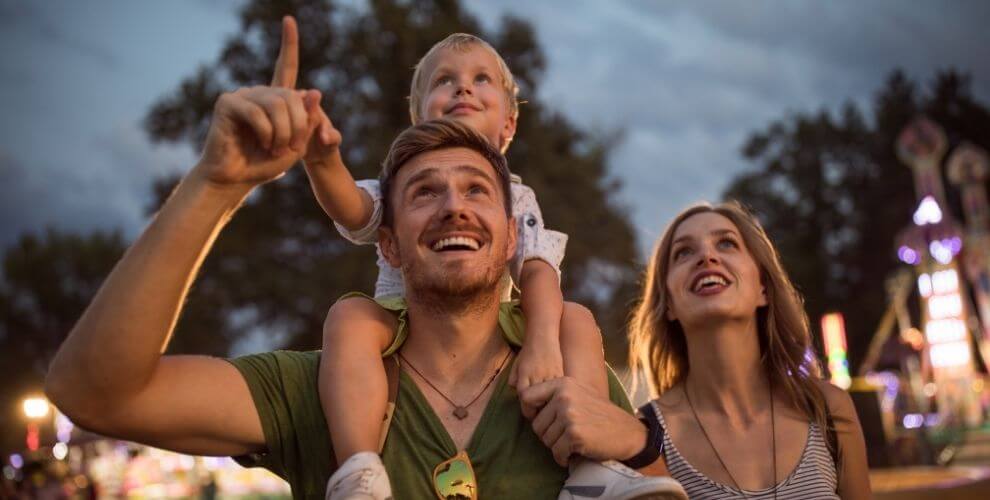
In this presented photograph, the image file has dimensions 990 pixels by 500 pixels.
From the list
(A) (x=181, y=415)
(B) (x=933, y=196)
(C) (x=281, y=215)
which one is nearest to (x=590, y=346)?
(A) (x=181, y=415)

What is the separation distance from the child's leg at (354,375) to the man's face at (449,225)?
0.51 ft

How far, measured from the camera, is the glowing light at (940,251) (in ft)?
94.6

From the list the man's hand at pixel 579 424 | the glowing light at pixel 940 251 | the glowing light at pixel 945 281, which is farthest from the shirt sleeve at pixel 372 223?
the glowing light at pixel 940 251

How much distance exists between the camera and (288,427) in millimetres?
2367

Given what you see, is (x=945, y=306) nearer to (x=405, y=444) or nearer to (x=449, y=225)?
(x=449, y=225)

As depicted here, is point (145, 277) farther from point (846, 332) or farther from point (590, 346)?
point (846, 332)

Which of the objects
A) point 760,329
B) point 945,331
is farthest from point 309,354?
point 945,331

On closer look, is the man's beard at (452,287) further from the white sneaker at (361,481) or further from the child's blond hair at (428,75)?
the child's blond hair at (428,75)

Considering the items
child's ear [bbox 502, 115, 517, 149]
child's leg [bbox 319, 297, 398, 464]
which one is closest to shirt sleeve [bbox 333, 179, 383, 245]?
child's leg [bbox 319, 297, 398, 464]

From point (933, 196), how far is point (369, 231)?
32.9 m

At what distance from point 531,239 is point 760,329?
61.1 inches

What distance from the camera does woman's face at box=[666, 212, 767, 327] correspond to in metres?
3.76

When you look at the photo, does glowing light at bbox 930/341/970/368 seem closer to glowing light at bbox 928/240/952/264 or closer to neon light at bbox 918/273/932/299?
neon light at bbox 918/273/932/299

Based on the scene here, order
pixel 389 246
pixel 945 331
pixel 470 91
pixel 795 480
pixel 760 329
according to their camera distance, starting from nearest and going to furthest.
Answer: pixel 389 246, pixel 795 480, pixel 470 91, pixel 760 329, pixel 945 331
